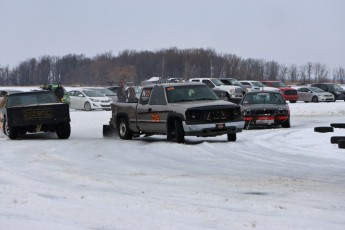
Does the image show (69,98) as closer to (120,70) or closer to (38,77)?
(120,70)

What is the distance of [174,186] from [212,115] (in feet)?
22.6

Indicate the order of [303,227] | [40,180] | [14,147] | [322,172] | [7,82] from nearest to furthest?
1. [303,227]
2. [40,180]
3. [322,172]
4. [14,147]
5. [7,82]

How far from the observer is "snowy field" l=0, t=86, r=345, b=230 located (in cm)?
684

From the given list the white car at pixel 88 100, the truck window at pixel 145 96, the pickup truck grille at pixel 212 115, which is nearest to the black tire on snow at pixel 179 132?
the pickup truck grille at pixel 212 115

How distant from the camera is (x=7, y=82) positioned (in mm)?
164500

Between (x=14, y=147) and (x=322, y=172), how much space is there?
847 centimetres

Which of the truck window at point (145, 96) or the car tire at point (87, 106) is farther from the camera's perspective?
the car tire at point (87, 106)

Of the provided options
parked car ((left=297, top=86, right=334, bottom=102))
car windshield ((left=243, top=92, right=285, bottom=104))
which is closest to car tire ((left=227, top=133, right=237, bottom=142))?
car windshield ((left=243, top=92, right=285, bottom=104))

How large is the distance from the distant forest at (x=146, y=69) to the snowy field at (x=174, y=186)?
119 meters

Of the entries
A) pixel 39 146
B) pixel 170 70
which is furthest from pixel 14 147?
pixel 170 70

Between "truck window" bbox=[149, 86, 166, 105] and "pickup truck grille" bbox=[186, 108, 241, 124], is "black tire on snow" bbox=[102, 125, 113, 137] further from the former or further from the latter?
"pickup truck grille" bbox=[186, 108, 241, 124]

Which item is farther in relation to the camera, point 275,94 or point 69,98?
point 69,98

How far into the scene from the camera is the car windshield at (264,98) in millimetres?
23328

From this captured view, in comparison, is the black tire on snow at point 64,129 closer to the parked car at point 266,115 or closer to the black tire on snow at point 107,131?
the black tire on snow at point 107,131
